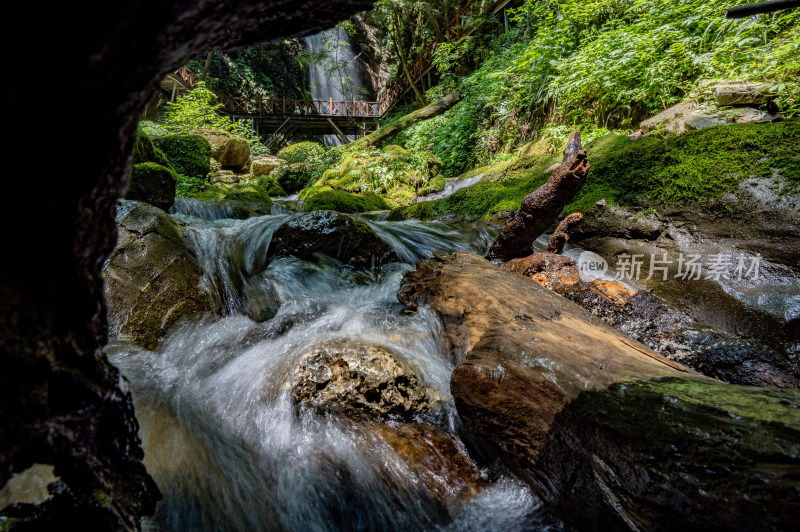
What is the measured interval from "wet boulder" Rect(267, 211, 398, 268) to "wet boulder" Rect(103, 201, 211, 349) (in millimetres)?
1154

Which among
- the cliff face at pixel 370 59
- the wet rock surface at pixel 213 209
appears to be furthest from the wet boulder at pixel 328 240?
the cliff face at pixel 370 59

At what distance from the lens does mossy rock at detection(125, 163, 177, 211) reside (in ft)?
16.8

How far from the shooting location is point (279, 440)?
1922 millimetres

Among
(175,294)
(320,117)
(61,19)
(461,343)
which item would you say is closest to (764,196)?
(461,343)

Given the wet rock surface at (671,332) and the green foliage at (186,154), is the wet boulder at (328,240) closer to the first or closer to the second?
the wet rock surface at (671,332)

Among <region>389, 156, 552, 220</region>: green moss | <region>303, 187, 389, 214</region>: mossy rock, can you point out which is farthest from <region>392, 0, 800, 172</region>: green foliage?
<region>303, 187, 389, 214</region>: mossy rock

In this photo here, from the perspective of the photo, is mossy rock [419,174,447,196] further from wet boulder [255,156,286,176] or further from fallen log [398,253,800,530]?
fallen log [398,253,800,530]

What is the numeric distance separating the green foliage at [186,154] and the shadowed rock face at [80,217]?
33.2ft

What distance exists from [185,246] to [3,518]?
285 cm

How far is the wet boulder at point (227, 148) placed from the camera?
1221 centimetres

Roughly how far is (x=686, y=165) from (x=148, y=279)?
5.70m

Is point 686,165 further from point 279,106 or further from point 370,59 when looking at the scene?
point 370,59

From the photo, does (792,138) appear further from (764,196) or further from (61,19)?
(61,19)

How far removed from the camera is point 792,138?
3238 mm
